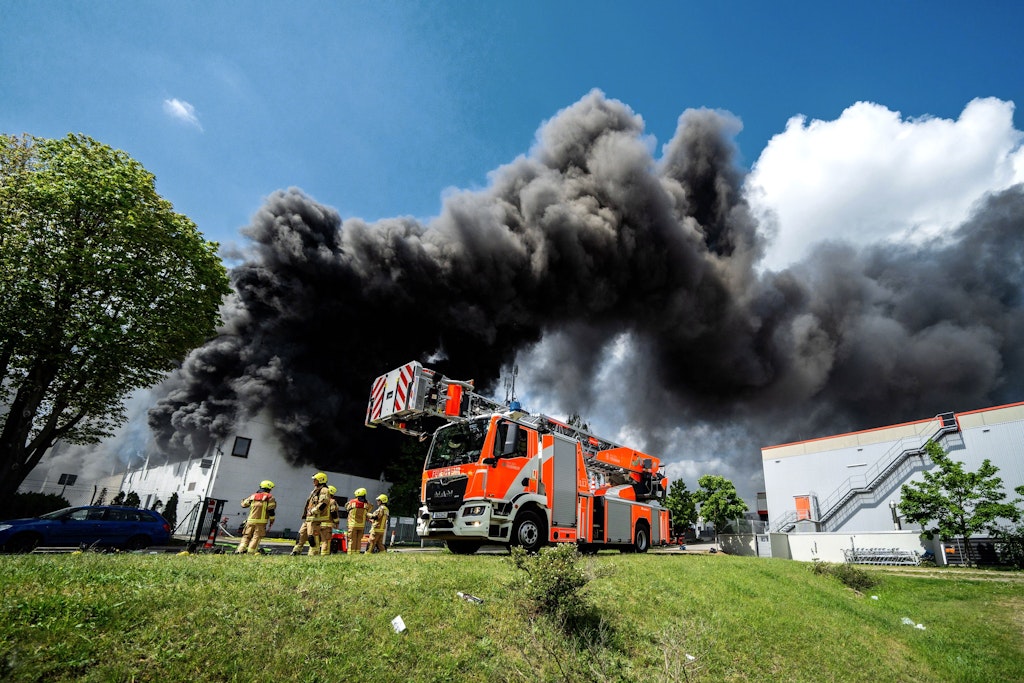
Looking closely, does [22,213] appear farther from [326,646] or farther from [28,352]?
[326,646]

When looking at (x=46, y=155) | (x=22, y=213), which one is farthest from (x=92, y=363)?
(x=46, y=155)

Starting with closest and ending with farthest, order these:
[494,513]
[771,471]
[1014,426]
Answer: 1. [494,513]
2. [1014,426]
3. [771,471]

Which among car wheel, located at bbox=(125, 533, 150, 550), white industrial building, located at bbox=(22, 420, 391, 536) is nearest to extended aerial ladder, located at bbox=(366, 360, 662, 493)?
car wheel, located at bbox=(125, 533, 150, 550)

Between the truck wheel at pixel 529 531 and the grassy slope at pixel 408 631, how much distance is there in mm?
1602

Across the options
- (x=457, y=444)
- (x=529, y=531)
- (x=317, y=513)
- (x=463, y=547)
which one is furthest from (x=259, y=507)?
(x=529, y=531)

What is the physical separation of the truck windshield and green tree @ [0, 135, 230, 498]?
34.8 ft

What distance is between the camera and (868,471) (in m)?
34.4

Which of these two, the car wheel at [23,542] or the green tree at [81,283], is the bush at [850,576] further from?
the green tree at [81,283]

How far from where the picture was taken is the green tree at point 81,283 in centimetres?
1279

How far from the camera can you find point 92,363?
569 inches

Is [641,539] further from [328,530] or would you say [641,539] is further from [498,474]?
[328,530]

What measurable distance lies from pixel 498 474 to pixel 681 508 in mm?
42980

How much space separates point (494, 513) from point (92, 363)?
13824mm

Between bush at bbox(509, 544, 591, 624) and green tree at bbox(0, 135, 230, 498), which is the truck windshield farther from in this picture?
green tree at bbox(0, 135, 230, 498)
